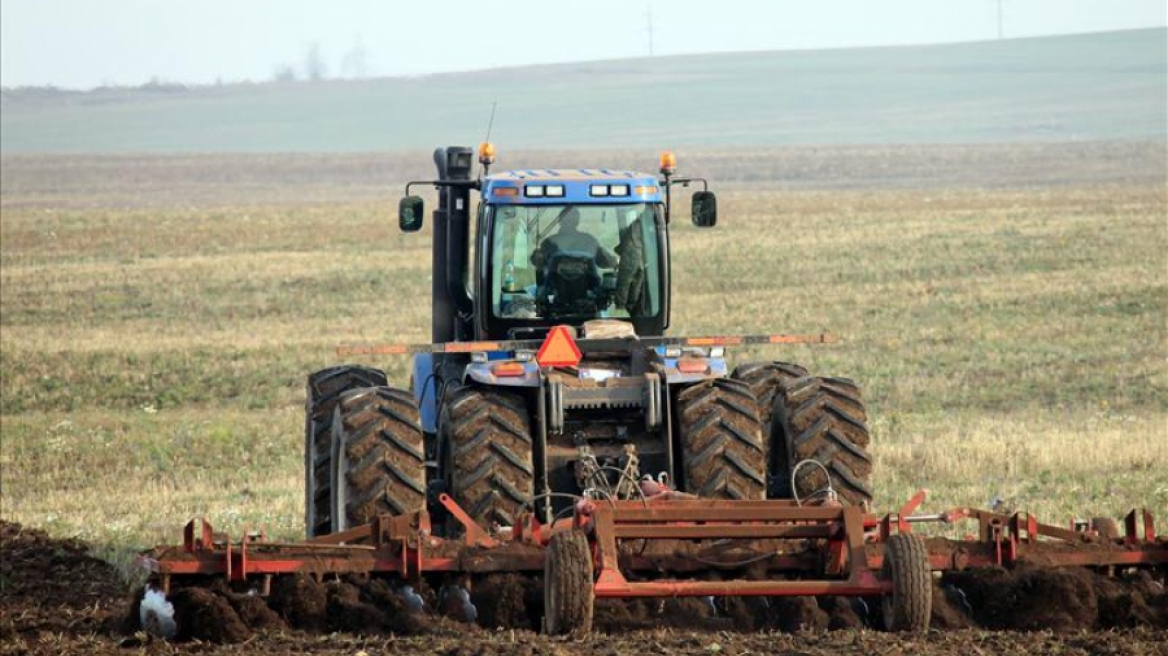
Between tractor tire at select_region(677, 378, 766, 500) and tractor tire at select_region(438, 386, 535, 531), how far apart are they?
2.71ft

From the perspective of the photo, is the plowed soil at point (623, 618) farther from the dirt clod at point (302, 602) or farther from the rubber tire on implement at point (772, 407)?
the rubber tire on implement at point (772, 407)

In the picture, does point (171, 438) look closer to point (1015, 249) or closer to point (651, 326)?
point (651, 326)

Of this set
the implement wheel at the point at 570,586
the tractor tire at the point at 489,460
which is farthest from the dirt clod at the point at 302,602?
the implement wheel at the point at 570,586

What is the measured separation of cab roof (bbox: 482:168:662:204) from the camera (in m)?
11.5

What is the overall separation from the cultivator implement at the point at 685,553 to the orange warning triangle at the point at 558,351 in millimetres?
1271

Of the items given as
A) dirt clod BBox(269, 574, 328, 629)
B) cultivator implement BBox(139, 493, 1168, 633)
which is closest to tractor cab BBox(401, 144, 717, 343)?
cultivator implement BBox(139, 493, 1168, 633)

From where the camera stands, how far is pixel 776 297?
1211 inches

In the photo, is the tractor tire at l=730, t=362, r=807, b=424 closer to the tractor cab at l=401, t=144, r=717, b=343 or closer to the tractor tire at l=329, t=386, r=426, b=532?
the tractor cab at l=401, t=144, r=717, b=343

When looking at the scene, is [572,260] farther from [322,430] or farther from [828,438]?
[828,438]

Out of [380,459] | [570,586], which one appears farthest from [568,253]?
[570,586]

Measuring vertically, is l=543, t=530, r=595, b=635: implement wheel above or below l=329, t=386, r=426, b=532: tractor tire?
below

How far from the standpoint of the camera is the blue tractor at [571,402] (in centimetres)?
1024

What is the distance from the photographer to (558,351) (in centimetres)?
1077

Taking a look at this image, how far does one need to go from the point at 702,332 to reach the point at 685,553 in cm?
1731
